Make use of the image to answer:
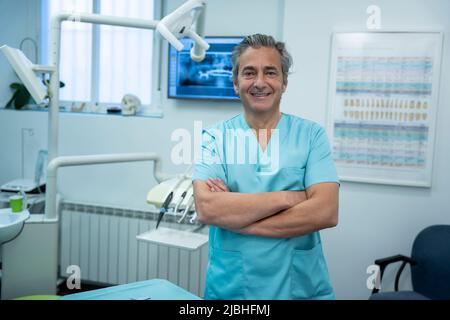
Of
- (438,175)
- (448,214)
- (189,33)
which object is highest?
(189,33)

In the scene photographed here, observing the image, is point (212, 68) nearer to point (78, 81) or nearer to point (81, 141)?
point (78, 81)

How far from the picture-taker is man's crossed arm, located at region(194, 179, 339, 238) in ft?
2.68

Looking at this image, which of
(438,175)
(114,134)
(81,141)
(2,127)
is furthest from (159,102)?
(438,175)

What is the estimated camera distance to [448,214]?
1.59m

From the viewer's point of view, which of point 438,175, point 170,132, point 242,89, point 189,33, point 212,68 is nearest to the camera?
point 242,89

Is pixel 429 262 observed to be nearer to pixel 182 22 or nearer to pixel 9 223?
pixel 182 22

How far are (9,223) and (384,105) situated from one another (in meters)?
1.32

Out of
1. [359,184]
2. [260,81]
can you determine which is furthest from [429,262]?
[260,81]

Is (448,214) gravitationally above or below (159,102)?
below

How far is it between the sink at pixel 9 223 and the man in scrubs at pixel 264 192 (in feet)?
1.41

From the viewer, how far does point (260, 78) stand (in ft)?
2.70

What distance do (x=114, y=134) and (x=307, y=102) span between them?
3.29 ft
